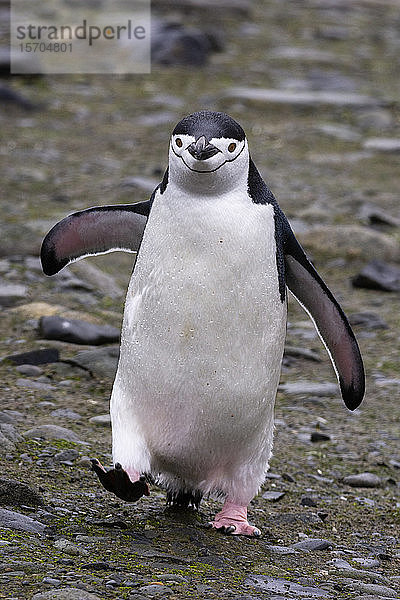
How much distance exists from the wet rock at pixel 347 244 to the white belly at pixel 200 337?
12.9 ft

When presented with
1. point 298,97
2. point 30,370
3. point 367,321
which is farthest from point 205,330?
point 298,97

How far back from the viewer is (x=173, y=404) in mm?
3234

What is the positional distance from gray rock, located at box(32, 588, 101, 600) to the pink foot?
95 centimetres

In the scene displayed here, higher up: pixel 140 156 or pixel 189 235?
pixel 189 235

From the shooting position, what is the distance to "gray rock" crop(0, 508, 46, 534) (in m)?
2.95

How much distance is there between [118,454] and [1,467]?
1.55ft

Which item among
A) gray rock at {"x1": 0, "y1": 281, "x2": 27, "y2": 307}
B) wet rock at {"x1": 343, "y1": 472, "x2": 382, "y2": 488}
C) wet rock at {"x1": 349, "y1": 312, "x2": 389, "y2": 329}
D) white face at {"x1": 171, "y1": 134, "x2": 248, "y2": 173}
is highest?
white face at {"x1": 171, "y1": 134, "x2": 248, "y2": 173}

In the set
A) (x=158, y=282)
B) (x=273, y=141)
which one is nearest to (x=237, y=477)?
(x=158, y=282)

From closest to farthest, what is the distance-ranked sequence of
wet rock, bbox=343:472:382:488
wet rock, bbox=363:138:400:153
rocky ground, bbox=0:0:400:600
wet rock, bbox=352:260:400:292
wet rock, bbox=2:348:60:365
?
rocky ground, bbox=0:0:400:600 < wet rock, bbox=343:472:382:488 < wet rock, bbox=2:348:60:365 < wet rock, bbox=352:260:400:292 < wet rock, bbox=363:138:400:153

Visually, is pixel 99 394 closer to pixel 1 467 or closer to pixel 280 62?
pixel 1 467

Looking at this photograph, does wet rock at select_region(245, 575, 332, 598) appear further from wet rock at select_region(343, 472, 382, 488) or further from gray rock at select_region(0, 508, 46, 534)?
wet rock at select_region(343, 472, 382, 488)

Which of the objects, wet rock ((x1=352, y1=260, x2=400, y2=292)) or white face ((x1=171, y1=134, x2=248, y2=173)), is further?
wet rock ((x1=352, y1=260, x2=400, y2=292))

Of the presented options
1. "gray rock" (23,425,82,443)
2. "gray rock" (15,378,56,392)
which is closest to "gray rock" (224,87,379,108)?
"gray rock" (15,378,56,392)

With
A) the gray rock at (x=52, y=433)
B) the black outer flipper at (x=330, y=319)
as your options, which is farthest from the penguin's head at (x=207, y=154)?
the gray rock at (x=52, y=433)
